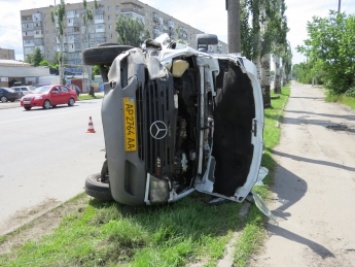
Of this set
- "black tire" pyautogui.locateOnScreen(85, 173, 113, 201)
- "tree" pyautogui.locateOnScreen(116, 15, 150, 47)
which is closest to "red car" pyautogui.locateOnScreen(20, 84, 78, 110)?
"black tire" pyautogui.locateOnScreen(85, 173, 113, 201)

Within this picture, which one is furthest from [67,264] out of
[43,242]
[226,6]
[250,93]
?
[226,6]

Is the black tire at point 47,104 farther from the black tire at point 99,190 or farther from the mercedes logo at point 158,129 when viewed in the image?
the mercedes logo at point 158,129

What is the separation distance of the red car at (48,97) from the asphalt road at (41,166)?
32.1 feet

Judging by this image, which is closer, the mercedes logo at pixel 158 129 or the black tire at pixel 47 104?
the mercedes logo at pixel 158 129

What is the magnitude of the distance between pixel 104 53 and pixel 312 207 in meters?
3.32

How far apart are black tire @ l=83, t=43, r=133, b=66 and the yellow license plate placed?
3.92 ft

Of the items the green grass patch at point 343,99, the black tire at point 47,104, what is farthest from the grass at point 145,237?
the black tire at point 47,104

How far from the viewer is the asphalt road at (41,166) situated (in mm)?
5141

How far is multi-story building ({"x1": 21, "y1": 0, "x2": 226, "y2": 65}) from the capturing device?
75938 millimetres

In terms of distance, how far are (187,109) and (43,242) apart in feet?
7.41

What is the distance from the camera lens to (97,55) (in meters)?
4.91

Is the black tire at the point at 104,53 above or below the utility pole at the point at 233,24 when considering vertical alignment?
below

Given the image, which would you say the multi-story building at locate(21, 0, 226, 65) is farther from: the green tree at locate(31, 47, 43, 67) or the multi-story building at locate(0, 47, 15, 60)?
the multi-story building at locate(0, 47, 15, 60)

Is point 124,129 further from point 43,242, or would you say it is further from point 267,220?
point 267,220
